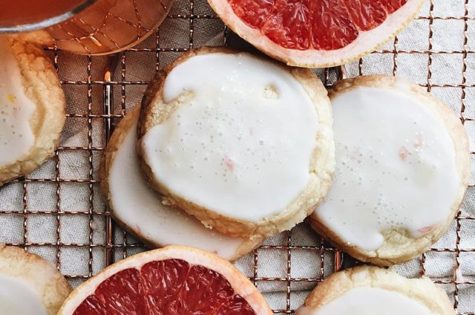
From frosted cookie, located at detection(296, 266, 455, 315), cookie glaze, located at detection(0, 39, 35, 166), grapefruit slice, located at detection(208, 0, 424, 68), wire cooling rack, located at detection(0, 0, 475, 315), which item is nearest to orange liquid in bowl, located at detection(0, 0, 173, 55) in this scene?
wire cooling rack, located at detection(0, 0, 475, 315)

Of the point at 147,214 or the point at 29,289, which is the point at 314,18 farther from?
the point at 29,289

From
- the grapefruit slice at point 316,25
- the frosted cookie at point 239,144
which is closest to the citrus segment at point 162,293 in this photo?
the frosted cookie at point 239,144

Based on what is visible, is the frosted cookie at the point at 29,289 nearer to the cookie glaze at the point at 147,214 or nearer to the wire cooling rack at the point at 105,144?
the wire cooling rack at the point at 105,144

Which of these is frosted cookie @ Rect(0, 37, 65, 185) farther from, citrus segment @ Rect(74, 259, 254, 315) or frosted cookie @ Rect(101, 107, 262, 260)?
citrus segment @ Rect(74, 259, 254, 315)

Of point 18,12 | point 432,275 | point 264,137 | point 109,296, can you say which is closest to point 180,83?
point 264,137

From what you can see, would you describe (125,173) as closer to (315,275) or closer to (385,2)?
(315,275)

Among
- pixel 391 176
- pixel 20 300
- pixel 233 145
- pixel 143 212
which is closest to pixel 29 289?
pixel 20 300
